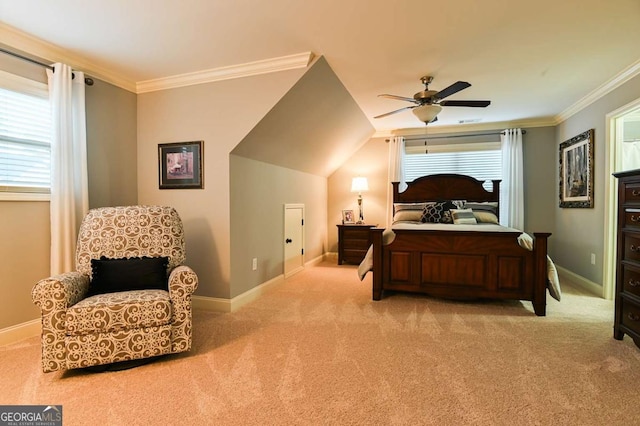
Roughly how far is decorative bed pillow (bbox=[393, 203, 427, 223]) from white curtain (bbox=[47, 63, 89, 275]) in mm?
3867

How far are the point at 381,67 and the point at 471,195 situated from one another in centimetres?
276

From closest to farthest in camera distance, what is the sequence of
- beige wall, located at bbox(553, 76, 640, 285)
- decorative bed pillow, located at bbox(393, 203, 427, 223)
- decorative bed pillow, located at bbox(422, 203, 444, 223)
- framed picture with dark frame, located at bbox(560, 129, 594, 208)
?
1. beige wall, located at bbox(553, 76, 640, 285)
2. framed picture with dark frame, located at bbox(560, 129, 594, 208)
3. decorative bed pillow, located at bbox(422, 203, 444, 223)
4. decorative bed pillow, located at bbox(393, 203, 427, 223)

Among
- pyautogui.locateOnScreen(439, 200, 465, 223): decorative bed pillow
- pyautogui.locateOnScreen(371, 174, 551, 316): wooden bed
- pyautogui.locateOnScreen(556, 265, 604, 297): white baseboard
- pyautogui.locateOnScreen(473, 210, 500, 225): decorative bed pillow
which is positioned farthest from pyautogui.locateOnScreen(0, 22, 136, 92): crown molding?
pyautogui.locateOnScreen(556, 265, 604, 297): white baseboard

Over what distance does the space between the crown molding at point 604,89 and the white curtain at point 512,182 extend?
2.19ft

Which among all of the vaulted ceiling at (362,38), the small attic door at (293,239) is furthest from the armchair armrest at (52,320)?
the small attic door at (293,239)

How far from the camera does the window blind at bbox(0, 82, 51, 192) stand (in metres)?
2.33

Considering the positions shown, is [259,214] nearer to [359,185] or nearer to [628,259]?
[359,185]

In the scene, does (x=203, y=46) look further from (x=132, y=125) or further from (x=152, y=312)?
(x=152, y=312)

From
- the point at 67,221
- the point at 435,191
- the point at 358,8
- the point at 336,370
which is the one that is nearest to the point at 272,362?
the point at 336,370

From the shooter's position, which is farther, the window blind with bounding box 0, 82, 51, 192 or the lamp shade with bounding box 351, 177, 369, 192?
the lamp shade with bounding box 351, 177, 369, 192

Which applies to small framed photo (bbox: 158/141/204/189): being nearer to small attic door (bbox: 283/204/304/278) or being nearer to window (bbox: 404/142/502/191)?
small attic door (bbox: 283/204/304/278)

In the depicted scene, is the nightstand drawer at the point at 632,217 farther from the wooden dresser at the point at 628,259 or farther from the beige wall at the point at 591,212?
the beige wall at the point at 591,212

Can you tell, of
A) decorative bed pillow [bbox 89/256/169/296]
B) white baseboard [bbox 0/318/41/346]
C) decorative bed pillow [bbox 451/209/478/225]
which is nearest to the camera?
decorative bed pillow [bbox 89/256/169/296]

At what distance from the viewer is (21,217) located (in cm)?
241
